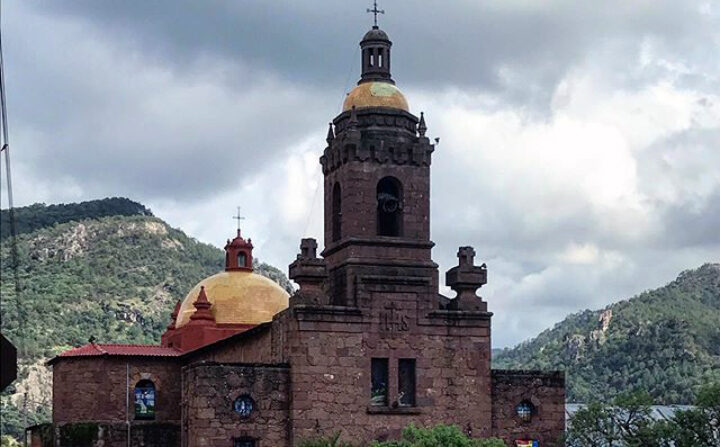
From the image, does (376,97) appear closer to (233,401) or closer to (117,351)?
(233,401)

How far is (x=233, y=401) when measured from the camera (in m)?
52.3

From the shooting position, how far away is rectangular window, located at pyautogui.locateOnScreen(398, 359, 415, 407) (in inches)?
2117

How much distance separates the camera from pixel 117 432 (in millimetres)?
60969

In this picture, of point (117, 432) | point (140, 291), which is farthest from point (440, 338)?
point (140, 291)

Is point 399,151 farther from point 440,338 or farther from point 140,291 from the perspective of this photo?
point 140,291

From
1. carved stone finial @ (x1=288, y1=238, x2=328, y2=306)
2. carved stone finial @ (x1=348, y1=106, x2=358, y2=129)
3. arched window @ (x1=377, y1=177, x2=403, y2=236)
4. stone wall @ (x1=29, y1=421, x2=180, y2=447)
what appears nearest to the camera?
carved stone finial @ (x1=288, y1=238, x2=328, y2=306)

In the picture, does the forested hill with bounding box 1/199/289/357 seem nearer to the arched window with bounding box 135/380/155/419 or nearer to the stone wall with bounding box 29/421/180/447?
the arched window with bounding box 135/380/155/419

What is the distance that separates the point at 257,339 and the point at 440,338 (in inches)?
299

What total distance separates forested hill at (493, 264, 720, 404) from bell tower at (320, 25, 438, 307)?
182 feet

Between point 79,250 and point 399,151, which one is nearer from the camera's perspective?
point 399,151

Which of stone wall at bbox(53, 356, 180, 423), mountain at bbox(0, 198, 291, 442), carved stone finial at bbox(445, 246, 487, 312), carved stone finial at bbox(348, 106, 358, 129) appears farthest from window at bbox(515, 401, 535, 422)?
mountain at bbox(0, 198, 291, 442)

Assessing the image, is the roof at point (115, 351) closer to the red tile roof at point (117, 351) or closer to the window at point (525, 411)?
the red tile roof at point (117, 351)

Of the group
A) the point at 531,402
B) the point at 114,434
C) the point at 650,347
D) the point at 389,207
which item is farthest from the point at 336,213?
the point at 650,347

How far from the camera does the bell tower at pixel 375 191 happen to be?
54.0 meters
